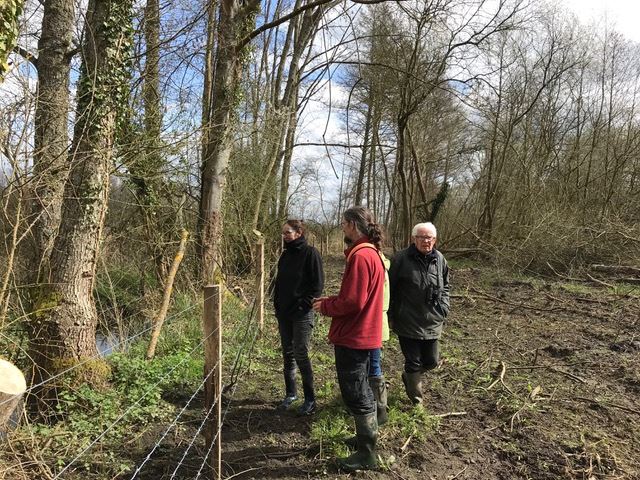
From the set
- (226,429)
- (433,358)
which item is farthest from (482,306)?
(226,429)

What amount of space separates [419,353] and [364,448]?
125cm

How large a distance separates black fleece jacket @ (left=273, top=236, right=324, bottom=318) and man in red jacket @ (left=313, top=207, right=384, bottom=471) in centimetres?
81

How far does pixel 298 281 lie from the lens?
4555 millimetres

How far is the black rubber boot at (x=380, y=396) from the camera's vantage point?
428 centimetres

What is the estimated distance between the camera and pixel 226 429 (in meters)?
4.48

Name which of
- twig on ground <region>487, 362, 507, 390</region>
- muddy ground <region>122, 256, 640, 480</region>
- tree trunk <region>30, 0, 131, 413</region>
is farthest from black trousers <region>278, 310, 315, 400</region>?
twig on ground <region>487, 362, 507, 390</region>

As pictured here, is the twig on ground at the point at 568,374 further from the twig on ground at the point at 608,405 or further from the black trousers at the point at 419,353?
the black trousers at the point at 419,353

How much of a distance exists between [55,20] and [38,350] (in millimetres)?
5731

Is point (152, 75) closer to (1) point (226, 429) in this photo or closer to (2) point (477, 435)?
(1) point (226, 429)

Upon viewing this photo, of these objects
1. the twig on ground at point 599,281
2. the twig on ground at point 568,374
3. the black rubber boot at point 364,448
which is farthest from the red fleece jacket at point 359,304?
the twig on ground at point 599,281

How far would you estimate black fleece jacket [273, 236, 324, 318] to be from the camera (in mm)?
4543

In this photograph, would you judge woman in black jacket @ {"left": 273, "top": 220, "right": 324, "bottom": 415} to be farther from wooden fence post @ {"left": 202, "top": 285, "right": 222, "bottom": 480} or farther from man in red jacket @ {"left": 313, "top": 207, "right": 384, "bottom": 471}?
wooden fence post @ {"left": 202, "top": 285, "right": 222, "bottom": 480}

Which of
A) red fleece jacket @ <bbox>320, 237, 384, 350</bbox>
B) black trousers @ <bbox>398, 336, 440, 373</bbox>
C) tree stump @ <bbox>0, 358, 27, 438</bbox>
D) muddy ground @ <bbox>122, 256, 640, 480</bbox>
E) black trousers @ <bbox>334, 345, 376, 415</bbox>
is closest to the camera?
tree stump @ <bbox>0, 358, 27, 438</bbox>

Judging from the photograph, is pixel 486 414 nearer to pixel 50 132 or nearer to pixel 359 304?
pixel 359 304
